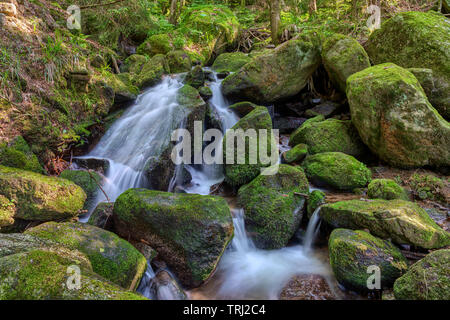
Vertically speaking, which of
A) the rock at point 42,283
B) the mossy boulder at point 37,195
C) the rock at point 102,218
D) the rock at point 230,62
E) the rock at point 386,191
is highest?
the rock at point 42,283

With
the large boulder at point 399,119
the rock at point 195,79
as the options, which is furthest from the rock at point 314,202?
the rock at point 195,79

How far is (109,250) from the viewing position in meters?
2.82

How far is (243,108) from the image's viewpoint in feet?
23.3

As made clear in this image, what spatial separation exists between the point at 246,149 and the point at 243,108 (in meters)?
2.23

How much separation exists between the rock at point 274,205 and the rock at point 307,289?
713 mm

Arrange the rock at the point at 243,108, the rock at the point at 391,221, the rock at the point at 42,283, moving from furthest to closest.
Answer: the rock at the point at 243,108 < the rock at the point at 391,221 < the rock at the point at 42,283

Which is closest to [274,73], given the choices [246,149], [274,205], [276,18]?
[246,149]

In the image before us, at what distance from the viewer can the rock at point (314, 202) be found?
14.6 feet

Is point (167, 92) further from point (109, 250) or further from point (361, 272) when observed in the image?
point (361, 272)

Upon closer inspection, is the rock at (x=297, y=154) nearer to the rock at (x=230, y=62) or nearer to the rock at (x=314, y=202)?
the rock at (x=314, y=202)
